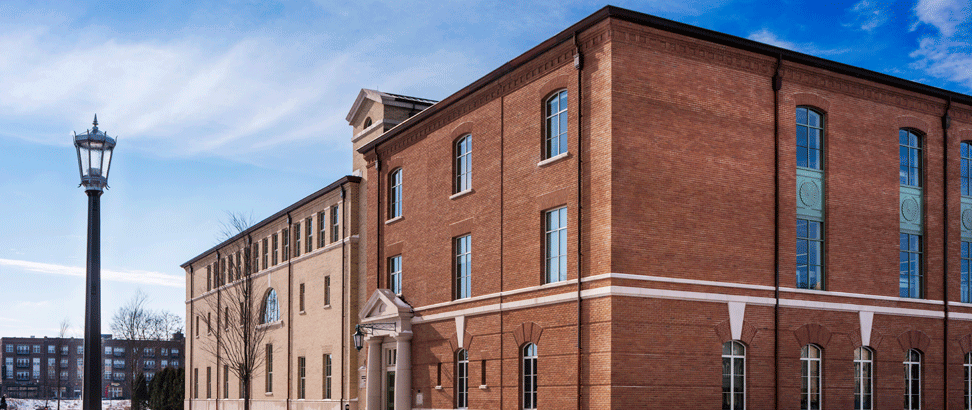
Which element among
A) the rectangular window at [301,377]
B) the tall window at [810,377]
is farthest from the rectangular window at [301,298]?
the tall window at [810,377]

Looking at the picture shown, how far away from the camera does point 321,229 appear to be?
140 ft

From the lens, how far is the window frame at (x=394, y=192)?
34.0 m

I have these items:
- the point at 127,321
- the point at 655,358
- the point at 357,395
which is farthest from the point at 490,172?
the point at 127,321

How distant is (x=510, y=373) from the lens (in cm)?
2584

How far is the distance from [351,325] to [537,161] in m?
15.3

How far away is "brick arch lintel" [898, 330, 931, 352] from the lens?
26422 mm

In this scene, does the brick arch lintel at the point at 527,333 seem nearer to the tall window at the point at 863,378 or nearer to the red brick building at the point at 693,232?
the red brick building at the point at 693,232

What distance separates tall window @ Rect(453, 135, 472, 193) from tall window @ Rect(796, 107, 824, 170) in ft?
31.2

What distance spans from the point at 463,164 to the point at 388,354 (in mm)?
7982

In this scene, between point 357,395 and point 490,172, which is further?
point 357,395

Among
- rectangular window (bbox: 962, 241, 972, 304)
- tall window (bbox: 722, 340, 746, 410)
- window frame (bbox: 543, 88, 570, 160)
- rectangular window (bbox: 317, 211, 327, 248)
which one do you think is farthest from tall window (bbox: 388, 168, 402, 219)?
rectangular window (bbox: 962, 241, 972, 304)

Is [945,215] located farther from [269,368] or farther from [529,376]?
[269,368]

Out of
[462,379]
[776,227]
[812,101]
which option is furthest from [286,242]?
[812,101]

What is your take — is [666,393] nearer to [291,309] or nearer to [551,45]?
[551,45]
